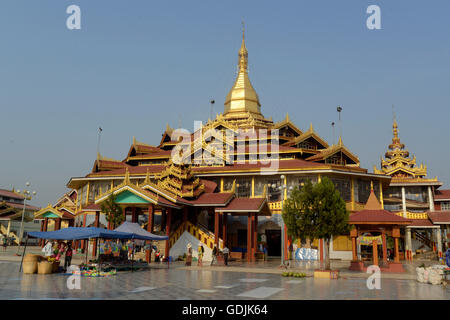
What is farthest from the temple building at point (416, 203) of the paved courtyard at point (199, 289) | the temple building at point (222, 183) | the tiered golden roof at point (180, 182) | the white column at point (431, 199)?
the paved courtyard at point (199, 289)

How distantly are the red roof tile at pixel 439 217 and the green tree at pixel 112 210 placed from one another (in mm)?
32341

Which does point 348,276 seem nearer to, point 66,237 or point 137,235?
point 137,235

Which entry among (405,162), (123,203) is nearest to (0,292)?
(123,203)

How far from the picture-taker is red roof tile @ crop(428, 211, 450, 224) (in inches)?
1560

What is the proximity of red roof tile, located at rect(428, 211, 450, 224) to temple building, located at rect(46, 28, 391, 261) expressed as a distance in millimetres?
6506

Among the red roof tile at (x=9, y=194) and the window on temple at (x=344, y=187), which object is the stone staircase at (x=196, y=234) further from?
the red roof tile at (x=9, y=194)

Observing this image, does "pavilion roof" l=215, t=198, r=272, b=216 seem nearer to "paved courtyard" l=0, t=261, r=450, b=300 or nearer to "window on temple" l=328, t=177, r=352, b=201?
"window on temple" l=328, t=177, r=352, b=201

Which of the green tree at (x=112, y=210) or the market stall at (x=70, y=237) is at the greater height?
the green tree at (x=112, y=210)

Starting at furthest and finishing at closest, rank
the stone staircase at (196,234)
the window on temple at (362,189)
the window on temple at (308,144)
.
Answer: the window on temple at (308,144) → the window on temple at (362,189) → the stone staircase at (196,234)

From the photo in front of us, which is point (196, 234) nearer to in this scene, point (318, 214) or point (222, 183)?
point (222, 183)

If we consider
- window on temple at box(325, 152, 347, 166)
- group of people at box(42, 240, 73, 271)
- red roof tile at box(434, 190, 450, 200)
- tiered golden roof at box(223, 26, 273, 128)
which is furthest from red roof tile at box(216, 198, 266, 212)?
red roof tile at box(434, 190, 450, 200)

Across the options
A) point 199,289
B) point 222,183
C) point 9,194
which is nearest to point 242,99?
point 222,183

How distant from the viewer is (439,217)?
133 feet

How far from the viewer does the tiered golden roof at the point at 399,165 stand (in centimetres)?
4791
